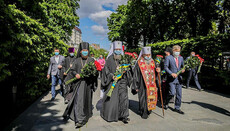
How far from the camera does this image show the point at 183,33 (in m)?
28.1

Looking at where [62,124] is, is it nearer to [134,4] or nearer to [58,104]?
[58,104]

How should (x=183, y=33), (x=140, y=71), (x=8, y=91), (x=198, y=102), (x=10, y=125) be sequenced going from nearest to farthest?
(x=10, y=125)
(x=140, y=71)
(x=8, y=91)
(x=198, y=102)
(x=183, y=33)

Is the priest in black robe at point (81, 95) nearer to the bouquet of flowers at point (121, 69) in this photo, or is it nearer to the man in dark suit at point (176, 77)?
the bouquet of flowers at point (121, 69)

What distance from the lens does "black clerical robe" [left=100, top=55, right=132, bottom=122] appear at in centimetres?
467

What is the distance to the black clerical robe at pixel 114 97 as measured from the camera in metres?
4.67

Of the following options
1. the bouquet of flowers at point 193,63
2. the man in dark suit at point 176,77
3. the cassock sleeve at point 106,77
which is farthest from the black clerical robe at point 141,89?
the bouquet of flowers at point 193,63

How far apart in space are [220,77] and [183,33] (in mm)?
21367

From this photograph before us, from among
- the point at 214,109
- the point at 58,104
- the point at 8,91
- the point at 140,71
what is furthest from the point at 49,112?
the point at 214,109

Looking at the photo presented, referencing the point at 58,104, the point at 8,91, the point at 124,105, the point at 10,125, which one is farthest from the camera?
the point at 58,104

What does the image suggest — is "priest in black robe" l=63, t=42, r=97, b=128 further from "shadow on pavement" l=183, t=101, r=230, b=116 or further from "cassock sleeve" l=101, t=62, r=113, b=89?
"shadow on pavement" l=183, t=101, r=230, b=116

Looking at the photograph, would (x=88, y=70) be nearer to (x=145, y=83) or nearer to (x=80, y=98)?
(x=80, y=98)

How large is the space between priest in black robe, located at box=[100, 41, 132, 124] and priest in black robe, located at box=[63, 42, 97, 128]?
1.65ft

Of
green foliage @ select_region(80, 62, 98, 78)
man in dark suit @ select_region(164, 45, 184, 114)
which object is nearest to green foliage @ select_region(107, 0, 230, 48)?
man in dark suit @ select_region(164, 45, 184, 114)

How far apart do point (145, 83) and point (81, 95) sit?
2242mm
